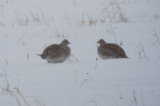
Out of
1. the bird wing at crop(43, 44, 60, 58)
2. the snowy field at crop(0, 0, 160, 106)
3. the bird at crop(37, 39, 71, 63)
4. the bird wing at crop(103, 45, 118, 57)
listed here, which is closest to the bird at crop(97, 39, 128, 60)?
the bird wing at crop(103, 45, 118, 57)

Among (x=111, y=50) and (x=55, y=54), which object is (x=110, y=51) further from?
(x=55, y=54)

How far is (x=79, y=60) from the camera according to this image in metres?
6.14

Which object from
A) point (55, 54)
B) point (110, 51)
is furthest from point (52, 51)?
point (110, 51)

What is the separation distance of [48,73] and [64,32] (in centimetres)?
437

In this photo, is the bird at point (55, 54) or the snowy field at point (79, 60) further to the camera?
the bird at point (55, 54)

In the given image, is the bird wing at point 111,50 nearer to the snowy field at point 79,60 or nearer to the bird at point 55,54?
the snowy field at point 79,60

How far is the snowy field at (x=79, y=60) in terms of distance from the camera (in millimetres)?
3822

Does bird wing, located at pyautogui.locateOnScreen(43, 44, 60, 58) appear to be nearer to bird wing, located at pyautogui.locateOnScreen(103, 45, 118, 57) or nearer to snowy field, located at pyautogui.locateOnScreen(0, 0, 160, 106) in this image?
snowy field, located at pyautogui.locateOnScreen(0, 0, 160, 106)

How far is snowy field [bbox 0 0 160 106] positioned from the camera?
3822mm

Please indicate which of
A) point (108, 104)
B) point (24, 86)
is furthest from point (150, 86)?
point (24, 86)

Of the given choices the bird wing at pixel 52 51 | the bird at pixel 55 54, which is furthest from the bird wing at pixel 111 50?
the bird wing at pixel 52 51

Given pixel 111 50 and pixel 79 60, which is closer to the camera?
pixel 79 60

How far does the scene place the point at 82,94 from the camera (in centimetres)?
388

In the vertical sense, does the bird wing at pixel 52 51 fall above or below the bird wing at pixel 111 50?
above
